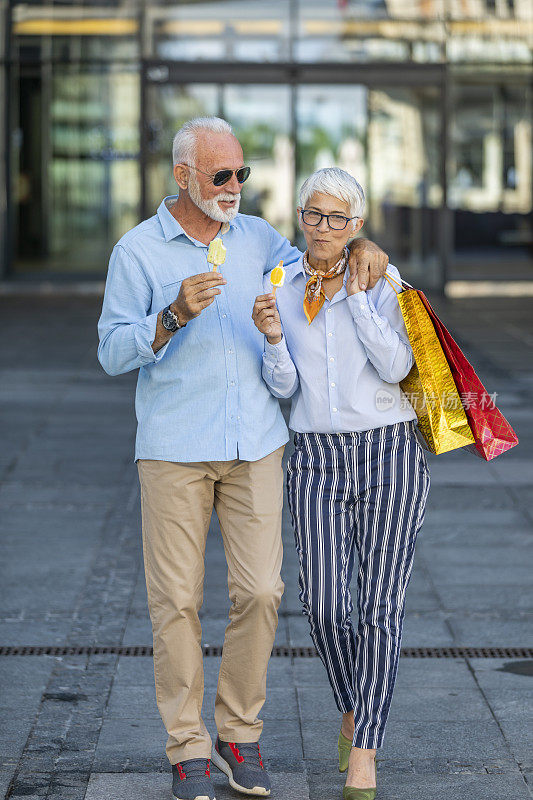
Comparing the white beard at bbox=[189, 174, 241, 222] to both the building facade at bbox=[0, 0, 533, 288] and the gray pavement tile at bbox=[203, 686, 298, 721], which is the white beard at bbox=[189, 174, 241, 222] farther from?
the building facade at bbox=[0, 0, 533, 288]

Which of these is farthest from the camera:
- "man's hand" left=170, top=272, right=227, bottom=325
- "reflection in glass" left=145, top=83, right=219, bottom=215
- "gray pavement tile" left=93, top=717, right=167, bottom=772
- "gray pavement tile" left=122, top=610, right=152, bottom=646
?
"reflection in glass" left=145, top=83, right=219, bottom=215

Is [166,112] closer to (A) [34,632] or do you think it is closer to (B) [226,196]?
(A) [34,632]

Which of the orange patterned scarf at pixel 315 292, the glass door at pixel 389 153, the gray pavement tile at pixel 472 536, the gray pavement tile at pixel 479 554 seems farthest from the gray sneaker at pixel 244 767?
the glass door at pixel 389 153

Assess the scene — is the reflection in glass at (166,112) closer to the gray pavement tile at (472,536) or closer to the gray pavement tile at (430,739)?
the gray pavement tile at (472,536)

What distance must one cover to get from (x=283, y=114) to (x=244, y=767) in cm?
1586

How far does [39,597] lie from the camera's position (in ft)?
18.4

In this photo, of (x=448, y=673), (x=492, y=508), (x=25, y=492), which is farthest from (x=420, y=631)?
(x=25, y=492)

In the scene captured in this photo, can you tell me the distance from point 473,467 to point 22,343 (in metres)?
6.93

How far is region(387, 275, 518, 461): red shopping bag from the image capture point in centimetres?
371

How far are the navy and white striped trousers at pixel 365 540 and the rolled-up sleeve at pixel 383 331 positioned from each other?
0.61ft

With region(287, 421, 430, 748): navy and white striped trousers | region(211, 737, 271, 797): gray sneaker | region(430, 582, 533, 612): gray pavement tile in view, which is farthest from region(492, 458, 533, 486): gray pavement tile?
region(211, 737, 271, 797): gray sneaker

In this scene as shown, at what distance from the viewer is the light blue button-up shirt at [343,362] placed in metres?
3.67

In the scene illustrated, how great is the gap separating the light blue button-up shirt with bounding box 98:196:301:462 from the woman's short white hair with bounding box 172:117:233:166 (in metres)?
0.18

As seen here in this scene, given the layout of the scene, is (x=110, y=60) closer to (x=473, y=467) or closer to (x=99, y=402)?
(x=99, y=402)
